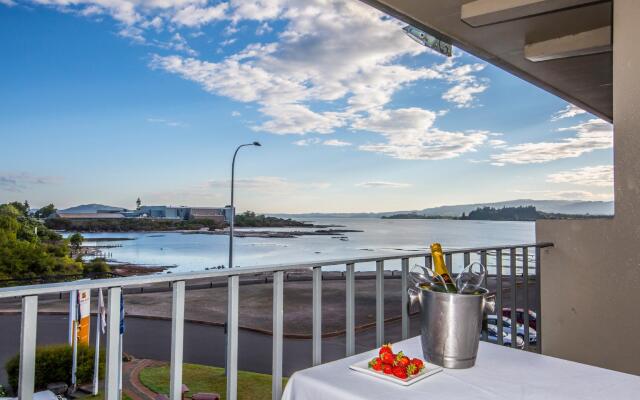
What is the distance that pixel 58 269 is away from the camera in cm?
2750

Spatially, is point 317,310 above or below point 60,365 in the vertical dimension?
above

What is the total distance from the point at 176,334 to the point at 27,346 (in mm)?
390

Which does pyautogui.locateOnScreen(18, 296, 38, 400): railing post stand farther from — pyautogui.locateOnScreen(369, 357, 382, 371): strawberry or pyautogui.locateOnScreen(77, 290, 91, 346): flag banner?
pyautogui.locateOnScreen(77, 290, 91, 346): flag banner

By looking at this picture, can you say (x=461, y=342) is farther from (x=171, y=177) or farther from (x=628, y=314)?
(x=171, y=177)

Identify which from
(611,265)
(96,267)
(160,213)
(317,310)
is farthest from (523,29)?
(96,267)

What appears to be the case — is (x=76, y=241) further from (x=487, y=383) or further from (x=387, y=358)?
(x=487, y=383)

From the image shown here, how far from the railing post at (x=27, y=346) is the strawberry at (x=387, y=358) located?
78cm

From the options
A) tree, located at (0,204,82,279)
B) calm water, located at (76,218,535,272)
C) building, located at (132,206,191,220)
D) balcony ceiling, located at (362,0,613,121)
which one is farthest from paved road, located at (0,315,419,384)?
calm water, located at (76,218,535,272)

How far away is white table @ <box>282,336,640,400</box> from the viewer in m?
0.87

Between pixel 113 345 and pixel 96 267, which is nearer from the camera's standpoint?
pixel 113 345

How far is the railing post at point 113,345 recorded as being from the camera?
112cm

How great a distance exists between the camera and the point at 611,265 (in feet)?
7.32

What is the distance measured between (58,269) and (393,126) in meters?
22.9

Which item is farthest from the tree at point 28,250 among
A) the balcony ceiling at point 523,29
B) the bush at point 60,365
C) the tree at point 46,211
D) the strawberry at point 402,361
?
the strawberry at point 402,361
